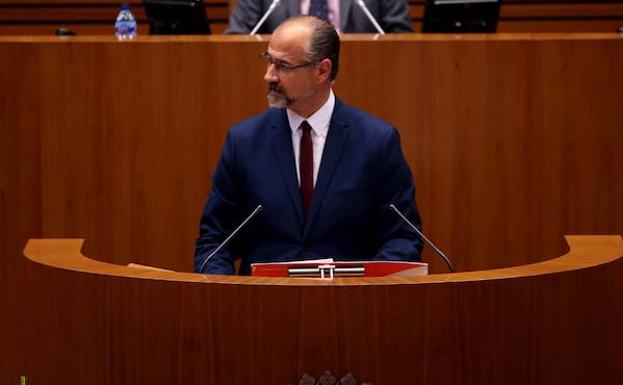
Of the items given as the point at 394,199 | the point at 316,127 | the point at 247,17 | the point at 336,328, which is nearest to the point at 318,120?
the point at 316,127

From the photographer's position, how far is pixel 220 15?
484cm

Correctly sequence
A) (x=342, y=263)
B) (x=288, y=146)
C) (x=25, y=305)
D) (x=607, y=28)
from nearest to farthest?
(x=342, y=263)
(x=288, y=146)
(x=25, y=305)
(x=607, y=28)

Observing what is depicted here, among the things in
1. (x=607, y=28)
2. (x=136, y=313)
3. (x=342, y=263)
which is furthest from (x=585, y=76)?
(x=607, y=28)

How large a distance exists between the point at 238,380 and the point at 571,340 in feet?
1.66

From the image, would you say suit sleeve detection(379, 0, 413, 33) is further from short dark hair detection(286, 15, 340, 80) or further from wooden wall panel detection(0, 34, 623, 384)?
short dark hair detection(286, 15, 340, 80)

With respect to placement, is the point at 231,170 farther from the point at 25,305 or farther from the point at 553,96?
the point at 553,96

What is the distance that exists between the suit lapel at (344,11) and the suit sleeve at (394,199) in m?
1.17

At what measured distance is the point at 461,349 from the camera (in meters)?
1.73

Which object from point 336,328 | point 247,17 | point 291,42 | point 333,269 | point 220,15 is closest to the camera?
point 336,328

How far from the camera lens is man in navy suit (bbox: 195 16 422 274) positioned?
2.39 m

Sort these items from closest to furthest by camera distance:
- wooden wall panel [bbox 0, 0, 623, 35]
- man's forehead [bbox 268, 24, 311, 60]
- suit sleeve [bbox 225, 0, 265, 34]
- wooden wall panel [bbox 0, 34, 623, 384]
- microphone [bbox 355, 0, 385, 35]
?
man's forehead [bbox 268, 24, 311, 60]
wooden wall panel [bbox 0, 34, 623, 384]
microphone [bbox 355, 0, 385, 35]
suit sleeve [bbox 225, 0, 265, 34]
wooden wall panel [bbox 0, 0, 623, 35]

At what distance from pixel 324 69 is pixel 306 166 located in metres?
0.20

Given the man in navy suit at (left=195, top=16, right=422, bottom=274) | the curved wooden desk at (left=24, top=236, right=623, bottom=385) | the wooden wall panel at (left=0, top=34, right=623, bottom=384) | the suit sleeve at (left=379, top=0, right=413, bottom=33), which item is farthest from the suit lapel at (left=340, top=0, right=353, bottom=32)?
the curved wooden desk at (left=24, top=236, right=623, bottom=385)

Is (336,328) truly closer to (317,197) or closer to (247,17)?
(317,197)
